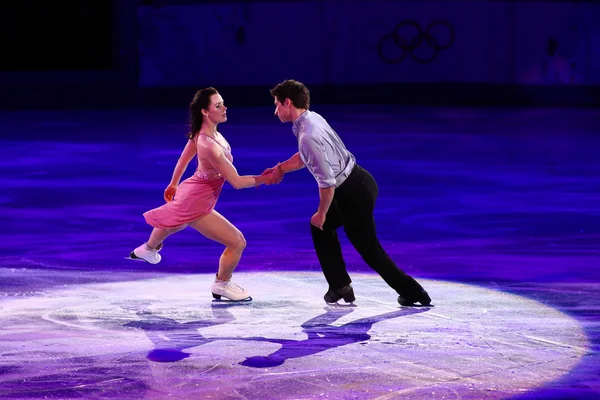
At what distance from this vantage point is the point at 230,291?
28.6 feet

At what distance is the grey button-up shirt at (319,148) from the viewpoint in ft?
25.7

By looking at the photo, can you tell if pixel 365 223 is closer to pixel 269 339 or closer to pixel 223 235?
pixel 223 235

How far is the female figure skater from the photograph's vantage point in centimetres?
830

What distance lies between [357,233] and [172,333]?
139 centimetres

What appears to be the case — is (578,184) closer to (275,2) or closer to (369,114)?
(369,114)

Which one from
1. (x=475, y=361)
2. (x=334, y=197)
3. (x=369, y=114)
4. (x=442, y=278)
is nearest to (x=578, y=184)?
(x=442, y=278)

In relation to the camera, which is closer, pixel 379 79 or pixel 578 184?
pixel 578 184

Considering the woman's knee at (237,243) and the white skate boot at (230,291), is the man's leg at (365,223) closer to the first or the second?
the woman's knee at (237,243)

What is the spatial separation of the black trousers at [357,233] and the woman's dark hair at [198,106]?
1.02 meters

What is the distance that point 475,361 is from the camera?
6.99 m

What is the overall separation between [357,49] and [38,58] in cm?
717

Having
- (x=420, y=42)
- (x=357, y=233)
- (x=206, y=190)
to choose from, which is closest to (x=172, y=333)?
(x=206, y=190)

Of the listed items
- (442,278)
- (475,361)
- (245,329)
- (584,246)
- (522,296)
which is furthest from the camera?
(584,246)

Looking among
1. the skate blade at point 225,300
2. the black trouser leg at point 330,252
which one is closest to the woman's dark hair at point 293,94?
the black trouser leg at point 330,252
